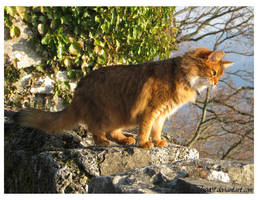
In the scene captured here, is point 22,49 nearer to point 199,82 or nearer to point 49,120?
point 49,120

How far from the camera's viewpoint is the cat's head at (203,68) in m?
4.21

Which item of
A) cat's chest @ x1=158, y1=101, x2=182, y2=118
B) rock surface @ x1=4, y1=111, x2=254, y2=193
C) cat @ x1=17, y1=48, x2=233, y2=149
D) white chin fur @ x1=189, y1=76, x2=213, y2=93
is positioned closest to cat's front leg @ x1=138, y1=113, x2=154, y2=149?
cat @ x1=17, y1=48, x2=233, y2=149

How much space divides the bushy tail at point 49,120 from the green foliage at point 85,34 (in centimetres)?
164

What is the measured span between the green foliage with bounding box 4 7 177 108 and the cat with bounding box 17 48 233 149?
1.67m

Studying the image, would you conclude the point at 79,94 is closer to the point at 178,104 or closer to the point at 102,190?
the point at 178,104

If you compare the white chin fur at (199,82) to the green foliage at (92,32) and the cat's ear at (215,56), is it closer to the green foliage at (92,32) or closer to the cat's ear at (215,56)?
the cat's ear at (215,56)

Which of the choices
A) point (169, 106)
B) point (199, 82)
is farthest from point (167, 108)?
point (199, 82)

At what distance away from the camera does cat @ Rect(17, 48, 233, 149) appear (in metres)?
4.20

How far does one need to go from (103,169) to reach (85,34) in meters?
3.56

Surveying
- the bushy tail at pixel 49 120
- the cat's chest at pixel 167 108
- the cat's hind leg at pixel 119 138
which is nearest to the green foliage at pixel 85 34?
the bushy tail at pixel 49 120

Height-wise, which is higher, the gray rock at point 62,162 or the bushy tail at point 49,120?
the bushy tail at point 49,120

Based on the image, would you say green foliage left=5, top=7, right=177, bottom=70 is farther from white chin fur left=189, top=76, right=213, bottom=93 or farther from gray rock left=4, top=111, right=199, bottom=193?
white chin fur left=189, top=76, right=213, bottom=93

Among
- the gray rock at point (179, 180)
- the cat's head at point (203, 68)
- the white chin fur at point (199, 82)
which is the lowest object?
the gray rock at point (179, 180)

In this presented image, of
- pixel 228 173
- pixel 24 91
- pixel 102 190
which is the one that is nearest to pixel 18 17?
pixel 24 91
